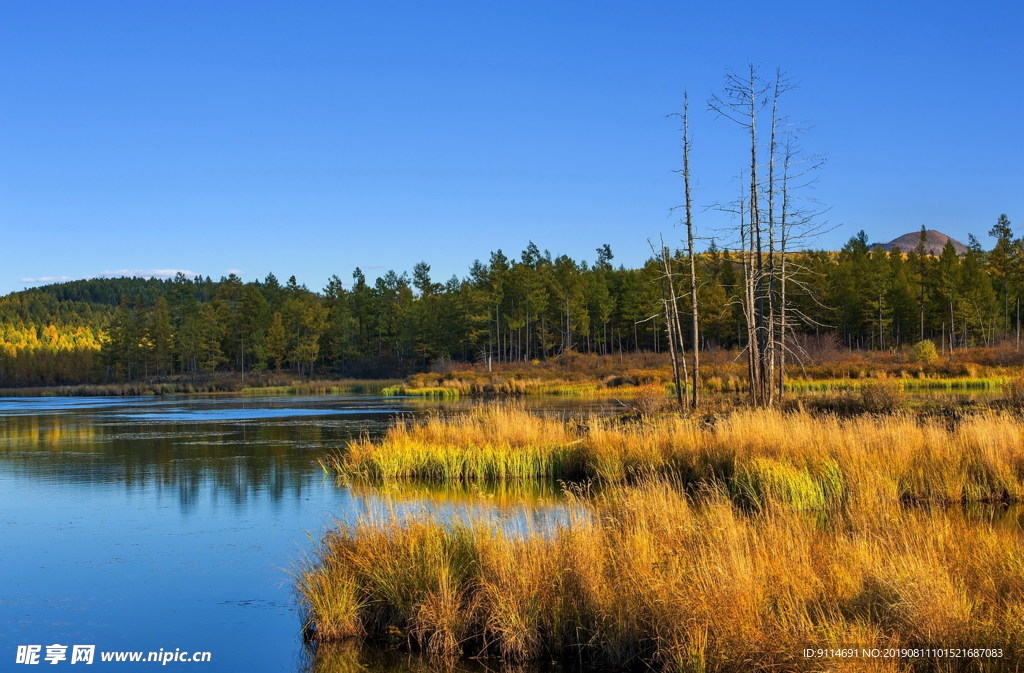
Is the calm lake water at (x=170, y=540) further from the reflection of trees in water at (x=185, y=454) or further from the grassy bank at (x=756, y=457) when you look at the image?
the grassy bank at (x=756, y=457)

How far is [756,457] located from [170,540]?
936cm

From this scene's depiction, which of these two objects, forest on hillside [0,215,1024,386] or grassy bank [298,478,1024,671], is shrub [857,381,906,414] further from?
forest on hillside [0,215,1024,386]

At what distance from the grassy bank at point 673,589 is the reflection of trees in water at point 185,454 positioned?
27.9 ft

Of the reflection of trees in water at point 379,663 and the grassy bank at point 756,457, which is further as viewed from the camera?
the grassy bank at point 756,457

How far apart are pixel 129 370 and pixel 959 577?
10899cm

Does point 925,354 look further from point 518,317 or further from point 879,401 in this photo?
point 518,317

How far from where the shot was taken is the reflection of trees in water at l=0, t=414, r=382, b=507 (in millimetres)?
18047

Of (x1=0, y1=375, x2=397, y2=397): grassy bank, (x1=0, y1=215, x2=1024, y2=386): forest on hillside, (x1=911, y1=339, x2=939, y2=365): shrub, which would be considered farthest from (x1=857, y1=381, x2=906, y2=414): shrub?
(x1=0, y1=375, x2=397, y2=397): grassy bank

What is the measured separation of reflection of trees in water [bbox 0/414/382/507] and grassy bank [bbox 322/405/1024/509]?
6.88ft

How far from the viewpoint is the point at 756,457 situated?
13766 millimetres

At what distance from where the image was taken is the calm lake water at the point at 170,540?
821cm

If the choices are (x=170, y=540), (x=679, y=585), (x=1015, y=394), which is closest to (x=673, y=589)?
(x=679, y=585)

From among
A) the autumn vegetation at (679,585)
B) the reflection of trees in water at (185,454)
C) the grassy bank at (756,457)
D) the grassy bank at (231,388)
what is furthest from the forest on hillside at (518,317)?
the autumn vegetation at (679,585)

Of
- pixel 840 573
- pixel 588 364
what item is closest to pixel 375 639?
pixel 840 573
